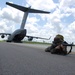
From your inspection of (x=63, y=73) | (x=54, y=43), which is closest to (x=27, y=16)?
(x=54, y=43)

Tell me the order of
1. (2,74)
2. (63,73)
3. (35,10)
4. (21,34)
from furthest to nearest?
(35,10) → (21,34) → (63,73) → (2,74)

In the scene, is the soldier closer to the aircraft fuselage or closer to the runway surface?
the runway surface

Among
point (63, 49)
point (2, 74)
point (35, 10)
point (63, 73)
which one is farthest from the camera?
point (35, 10)

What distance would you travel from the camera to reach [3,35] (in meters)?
70.8

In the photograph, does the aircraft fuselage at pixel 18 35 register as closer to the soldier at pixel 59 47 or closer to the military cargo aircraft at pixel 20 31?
the military cargo aircraft at pixel 20 31

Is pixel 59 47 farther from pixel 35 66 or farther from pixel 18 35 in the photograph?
pixel 18 35

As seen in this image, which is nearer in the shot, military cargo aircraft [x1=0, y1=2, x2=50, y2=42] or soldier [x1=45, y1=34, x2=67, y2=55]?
soldier [x1=45, y1=34, x2=67, y2=55]

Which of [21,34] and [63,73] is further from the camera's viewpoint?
[21,34]

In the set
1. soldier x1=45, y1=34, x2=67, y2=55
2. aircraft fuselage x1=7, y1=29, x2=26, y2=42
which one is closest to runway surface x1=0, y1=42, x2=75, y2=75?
soldier x1=45, y1=34, x2=67, y2=55

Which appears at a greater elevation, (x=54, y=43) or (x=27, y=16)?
(x=27, y=16)

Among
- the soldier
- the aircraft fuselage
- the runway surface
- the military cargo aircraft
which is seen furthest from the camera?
the military cargo aircraft

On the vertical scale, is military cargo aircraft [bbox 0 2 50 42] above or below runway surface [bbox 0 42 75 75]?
above

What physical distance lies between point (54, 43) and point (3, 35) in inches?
2250

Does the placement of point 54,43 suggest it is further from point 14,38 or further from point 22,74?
point 14,38
